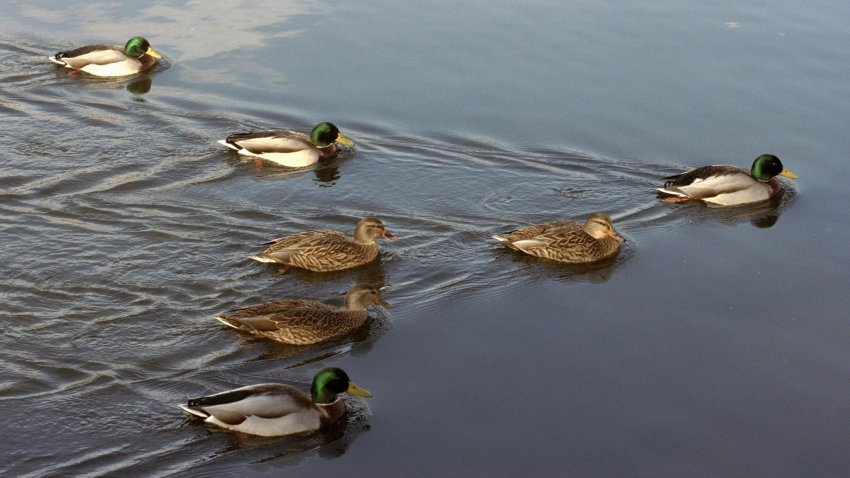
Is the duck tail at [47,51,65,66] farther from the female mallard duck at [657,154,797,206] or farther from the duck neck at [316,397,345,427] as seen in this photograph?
the duck neck at [316,397,345,427]

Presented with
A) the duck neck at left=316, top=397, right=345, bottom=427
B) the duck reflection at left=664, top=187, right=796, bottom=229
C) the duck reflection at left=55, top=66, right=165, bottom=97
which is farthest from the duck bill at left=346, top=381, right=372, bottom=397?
the duck reflection at left=55, top=66, right=165, bottom=97

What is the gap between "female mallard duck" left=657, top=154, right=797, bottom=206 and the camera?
12117mm

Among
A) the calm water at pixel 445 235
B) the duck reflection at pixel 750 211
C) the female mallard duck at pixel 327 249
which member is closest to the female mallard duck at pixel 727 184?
the duck reflection at pixel 750 211

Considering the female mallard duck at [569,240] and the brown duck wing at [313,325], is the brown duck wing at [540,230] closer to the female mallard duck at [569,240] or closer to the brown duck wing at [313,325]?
the female mallard duck at [569,240]

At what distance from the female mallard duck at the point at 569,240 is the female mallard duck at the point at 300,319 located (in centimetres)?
182

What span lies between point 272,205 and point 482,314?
2952 millimetres

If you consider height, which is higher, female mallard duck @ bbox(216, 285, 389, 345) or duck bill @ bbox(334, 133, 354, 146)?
duck bill @ bbox(334, 133, 354, 146)

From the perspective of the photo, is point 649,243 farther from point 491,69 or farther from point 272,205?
point 491,69

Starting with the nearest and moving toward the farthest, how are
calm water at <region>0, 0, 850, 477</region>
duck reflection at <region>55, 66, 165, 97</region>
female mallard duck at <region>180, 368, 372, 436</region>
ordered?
female mallard duck at <region>180, 368, 372, 436</region> → calm water at <region>0, 0, 850, 477</region> → duck reflection at <region>55, 66, 165, 97</region>

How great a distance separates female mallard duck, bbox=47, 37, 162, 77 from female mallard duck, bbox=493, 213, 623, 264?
6327 millimetres

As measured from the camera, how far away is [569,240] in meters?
10.9

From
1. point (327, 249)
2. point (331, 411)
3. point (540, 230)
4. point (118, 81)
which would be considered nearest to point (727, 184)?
point (540, 230)

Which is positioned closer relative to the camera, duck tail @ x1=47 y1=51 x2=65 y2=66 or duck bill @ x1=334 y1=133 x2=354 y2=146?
duck bill @ x1=334 y1=133 x2=354 y2=146

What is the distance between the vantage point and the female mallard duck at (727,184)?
12.1 meters
